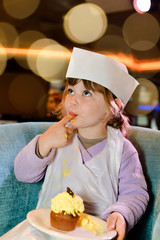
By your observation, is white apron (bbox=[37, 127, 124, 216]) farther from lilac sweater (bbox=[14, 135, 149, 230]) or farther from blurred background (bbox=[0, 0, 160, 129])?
blurred background (bbox=[0, 0, 160, 129])

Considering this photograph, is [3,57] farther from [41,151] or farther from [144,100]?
[41,151]

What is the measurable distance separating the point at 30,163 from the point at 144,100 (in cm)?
638

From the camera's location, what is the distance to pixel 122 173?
119cm

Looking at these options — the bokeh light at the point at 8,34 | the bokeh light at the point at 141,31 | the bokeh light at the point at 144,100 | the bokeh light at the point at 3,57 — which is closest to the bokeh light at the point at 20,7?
the bokeh light at the point at 8,34

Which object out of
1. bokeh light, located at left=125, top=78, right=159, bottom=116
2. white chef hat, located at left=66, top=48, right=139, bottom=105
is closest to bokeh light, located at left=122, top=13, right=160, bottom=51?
bokeh light, located at left=125, top=78, right=159, bottom=116

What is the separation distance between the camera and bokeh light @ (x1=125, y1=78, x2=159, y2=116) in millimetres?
6938

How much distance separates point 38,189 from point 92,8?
504 centimetres

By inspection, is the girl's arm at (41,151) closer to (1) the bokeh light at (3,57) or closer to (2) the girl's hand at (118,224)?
(2) the girl's hand at (118,224)

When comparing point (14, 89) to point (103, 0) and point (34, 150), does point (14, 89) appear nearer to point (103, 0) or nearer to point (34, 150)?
point (103, 0)

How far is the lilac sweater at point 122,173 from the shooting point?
1073 mm

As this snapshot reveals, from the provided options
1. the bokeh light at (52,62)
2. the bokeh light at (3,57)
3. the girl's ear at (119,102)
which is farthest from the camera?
the bokeh light at (52,62)

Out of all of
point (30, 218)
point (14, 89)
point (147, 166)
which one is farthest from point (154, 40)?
point (30, 218)

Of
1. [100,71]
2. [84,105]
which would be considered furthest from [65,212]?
[100,71]

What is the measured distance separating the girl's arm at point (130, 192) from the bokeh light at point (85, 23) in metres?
4.97
